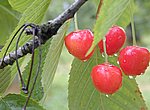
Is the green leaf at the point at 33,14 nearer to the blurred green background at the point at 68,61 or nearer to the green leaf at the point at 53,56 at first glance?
the green leaf at the point at 53,56

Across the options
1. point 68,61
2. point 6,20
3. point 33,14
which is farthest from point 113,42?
point 68,61

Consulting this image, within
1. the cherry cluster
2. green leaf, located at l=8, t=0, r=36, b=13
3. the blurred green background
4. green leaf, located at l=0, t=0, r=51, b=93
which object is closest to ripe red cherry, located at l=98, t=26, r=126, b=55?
the cherry cluster

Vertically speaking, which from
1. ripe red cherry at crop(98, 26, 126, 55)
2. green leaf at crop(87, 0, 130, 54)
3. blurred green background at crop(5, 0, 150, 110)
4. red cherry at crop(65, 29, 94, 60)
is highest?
green leaf at crop(87, 0, 130, 54)

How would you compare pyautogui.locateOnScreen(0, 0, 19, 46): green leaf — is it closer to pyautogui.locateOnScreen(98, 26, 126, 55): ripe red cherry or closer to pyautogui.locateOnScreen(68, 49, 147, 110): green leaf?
pyautogui.locateOnScreen(68, 49, 147, 110): green leaf

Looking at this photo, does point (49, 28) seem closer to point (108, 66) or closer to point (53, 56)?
point (53, 56)

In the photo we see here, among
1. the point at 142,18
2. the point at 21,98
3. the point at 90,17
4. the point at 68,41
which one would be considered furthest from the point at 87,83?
the point at 142,18

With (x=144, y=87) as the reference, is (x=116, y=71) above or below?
above

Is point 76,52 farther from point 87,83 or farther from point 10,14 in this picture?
point 10,14
